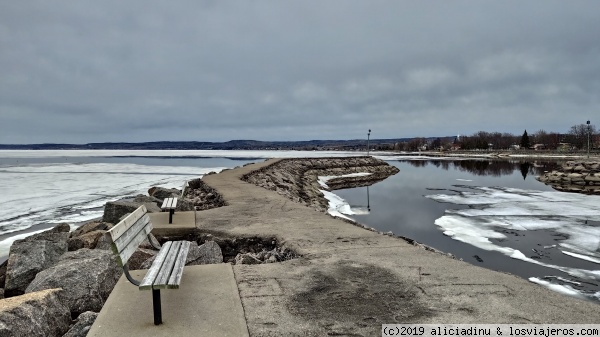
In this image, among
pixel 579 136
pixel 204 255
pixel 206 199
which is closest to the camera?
pixel 204 255

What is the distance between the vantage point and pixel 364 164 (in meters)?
42.8

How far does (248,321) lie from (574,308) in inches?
116

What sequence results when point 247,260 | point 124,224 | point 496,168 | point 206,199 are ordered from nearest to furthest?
point 124,224
point 247,260
point 206,199
point 496,168

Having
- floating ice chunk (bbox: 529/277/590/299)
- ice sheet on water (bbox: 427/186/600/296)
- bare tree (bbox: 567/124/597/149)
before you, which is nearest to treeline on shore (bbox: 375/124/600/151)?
bare tree (bbox: 567/124/597/149)

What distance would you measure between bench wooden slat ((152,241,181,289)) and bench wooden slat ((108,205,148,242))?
0.49 m

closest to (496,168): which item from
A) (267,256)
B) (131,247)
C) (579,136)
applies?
(267,256)

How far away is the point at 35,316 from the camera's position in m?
3.40

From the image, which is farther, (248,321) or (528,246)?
(528,246)

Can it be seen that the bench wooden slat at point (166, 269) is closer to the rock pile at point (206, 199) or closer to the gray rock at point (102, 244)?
the gray rock at point (102, 244)

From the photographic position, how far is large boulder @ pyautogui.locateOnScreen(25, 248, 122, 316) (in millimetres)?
4117

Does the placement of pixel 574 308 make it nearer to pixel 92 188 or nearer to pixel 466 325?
pixel 466 325

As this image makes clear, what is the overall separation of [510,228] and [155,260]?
32.3ft

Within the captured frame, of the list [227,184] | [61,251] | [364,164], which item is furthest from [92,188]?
[364,164]

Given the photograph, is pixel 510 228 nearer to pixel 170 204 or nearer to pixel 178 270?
pixel 170 204
